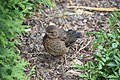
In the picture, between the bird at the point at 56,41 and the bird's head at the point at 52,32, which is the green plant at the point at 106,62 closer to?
the bird at the point at 56,41

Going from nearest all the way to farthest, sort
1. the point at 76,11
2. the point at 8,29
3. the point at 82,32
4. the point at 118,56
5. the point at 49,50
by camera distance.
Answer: the point at 8,29 → the point at 118,56 → the point at 49,50 → the point at 82,32 → the point at 76,11

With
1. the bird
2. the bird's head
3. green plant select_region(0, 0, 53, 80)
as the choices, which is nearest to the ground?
the bird

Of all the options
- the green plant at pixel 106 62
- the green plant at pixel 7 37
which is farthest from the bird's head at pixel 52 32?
the green plant at pixel 7 37

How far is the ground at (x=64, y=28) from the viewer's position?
17.2 feet

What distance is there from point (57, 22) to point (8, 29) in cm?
243

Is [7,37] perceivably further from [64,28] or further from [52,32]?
[64,28]

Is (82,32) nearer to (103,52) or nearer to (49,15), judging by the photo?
(49,15)

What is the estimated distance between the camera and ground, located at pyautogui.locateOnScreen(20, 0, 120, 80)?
5250mm

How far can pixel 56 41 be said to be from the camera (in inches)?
211

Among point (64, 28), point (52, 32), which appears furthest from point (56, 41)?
point (64, 28)

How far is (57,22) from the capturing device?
243 inches

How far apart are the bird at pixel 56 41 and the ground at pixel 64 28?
0.57 feet

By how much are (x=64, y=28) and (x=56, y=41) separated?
0.77m

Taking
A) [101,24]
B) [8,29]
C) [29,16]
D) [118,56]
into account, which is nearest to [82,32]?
[101,24]
